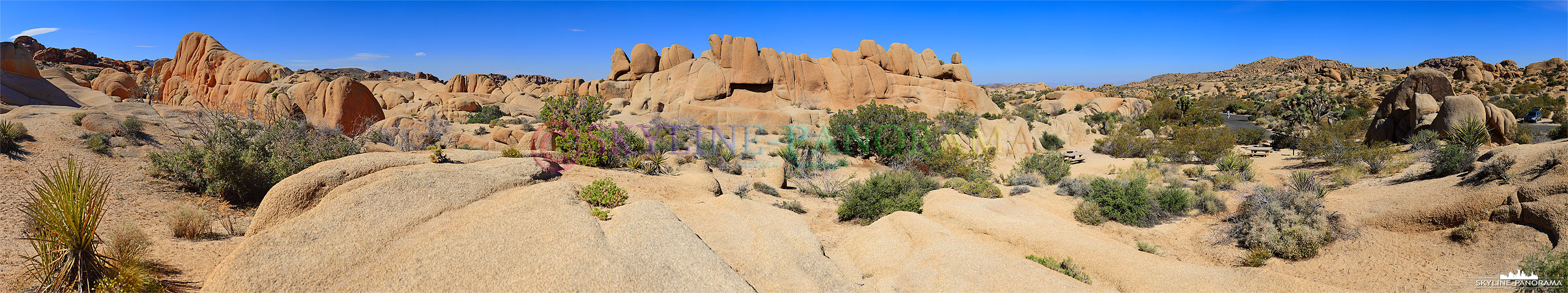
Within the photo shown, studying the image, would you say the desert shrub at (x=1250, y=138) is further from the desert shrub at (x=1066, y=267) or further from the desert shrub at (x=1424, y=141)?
the desert shrub at (x=1066, y=267)

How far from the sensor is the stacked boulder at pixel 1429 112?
15852 millimetres

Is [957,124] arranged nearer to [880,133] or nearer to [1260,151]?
[880,133]

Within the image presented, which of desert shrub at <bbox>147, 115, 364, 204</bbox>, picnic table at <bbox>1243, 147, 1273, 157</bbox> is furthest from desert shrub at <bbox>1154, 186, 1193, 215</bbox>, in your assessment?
desert shrub at <bbox>147, 115, 364, 204</bbox>

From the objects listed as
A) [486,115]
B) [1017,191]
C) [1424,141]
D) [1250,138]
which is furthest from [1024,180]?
[486,115]

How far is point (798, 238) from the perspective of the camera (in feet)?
26.0

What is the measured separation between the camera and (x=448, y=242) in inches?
246

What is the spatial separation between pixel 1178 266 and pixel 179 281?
11.5 m

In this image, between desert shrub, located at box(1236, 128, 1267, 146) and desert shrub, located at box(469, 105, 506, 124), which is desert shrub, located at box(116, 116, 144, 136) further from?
desert shrub, located at box(1236, 128, 1267, 146)

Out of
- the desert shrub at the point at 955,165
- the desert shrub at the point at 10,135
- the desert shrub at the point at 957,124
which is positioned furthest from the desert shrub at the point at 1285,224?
A: the desert shrub at the point at 10,135

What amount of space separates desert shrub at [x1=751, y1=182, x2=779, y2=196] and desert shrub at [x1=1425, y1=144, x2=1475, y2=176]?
13084 mm

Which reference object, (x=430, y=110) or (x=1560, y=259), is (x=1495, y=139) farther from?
(x=430, y=110)

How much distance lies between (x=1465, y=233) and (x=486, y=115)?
136 ft

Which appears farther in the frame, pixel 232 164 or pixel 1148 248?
pixel 232 164

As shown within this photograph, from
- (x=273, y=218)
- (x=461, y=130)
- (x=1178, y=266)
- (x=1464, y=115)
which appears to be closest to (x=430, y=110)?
(x=461, y=130)
